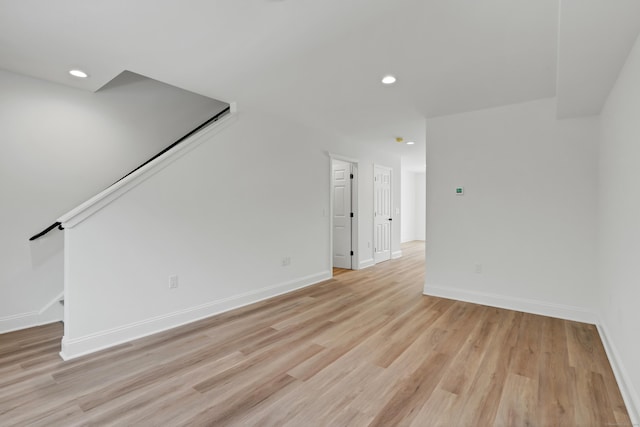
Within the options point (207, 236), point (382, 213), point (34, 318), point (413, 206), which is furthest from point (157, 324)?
point (413, 206)

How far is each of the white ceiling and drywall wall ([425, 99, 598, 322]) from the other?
1.28ft

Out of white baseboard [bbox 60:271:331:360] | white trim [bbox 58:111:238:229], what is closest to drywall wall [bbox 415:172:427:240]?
white baseboard [bbox 60:271:331:360]

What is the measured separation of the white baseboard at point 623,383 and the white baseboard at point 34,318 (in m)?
4.74

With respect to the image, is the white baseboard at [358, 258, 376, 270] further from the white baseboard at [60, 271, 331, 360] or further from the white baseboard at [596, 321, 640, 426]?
the white baseboard at [596, 321, 640, 426]

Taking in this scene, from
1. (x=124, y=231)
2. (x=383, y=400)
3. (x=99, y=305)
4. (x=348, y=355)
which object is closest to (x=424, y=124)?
(x=348, y=355)

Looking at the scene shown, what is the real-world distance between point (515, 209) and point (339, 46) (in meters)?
2.76

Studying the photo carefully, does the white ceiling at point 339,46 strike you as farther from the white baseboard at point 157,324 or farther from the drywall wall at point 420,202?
the drywall wall at point 420,202

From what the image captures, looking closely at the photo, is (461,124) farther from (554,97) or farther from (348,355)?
(348,355)

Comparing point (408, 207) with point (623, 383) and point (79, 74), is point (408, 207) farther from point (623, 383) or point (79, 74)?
point (79, 74)

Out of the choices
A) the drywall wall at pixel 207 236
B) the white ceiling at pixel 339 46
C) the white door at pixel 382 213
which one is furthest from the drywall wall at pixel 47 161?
the white door at pixel 382 213

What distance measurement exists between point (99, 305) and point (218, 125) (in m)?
2.11

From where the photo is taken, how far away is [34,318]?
303cm

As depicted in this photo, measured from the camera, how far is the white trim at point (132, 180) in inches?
94.7

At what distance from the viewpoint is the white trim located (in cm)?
240
